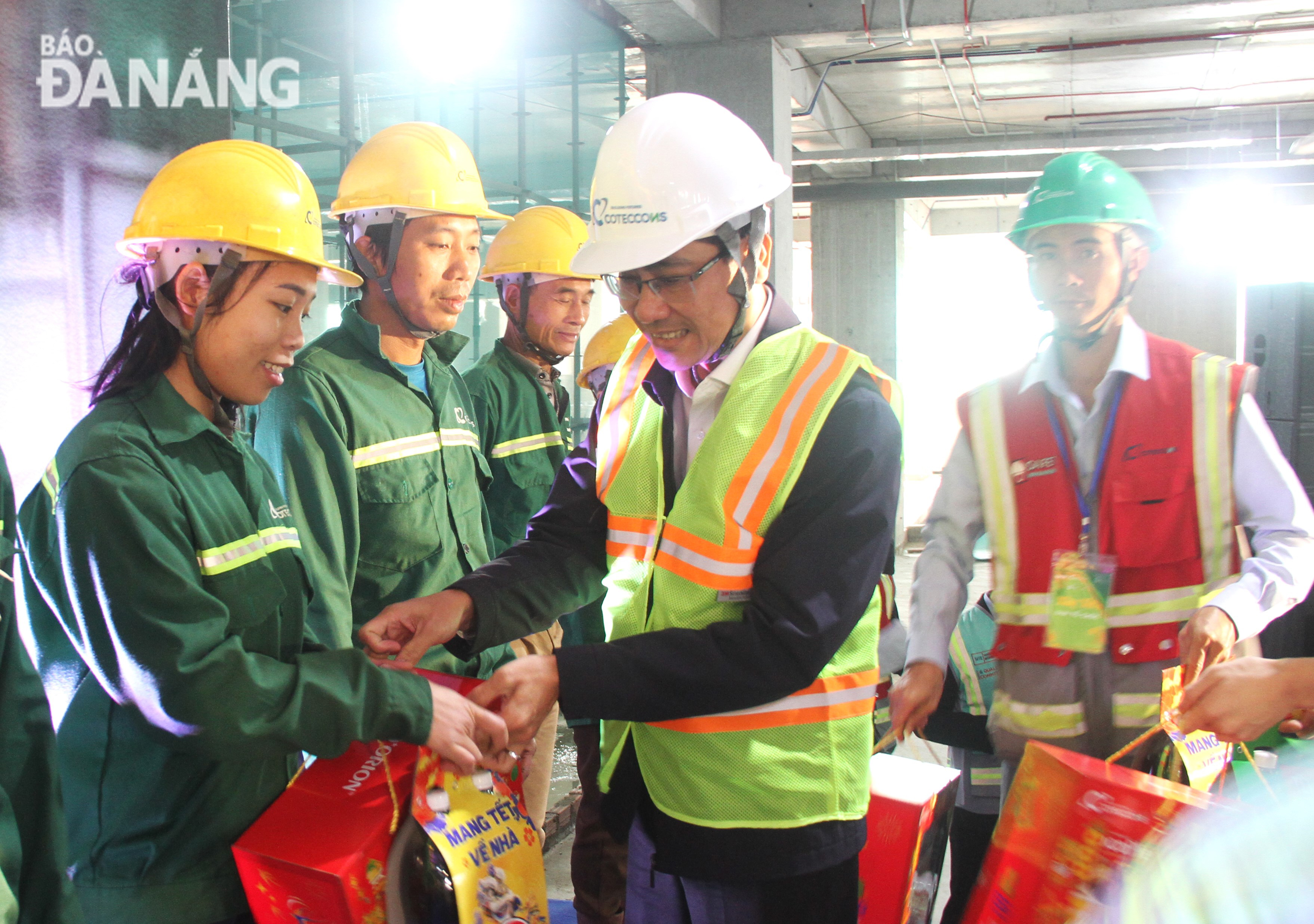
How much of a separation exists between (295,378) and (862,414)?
1486 mm

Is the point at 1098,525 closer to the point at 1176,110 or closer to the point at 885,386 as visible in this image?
the point at 885,386

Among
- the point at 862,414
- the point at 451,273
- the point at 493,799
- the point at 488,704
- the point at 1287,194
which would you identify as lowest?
the point at 493,799

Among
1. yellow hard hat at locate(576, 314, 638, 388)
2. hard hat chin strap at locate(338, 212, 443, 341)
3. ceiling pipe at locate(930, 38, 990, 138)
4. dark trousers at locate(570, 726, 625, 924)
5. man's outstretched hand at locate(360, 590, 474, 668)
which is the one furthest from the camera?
ceiling pipe at locate(930, 38, 990, 138)

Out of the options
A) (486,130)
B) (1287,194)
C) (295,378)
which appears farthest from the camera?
(1287,194)

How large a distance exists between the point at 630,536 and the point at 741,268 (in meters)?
0.52

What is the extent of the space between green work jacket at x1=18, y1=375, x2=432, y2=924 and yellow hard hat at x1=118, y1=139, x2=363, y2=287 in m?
0.31

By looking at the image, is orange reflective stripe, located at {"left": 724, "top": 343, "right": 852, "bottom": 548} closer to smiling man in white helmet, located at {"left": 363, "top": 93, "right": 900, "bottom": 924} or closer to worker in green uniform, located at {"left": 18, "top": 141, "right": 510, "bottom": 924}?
smiling man in white helmet, located at {"left": 363, "top": 93, "right": 900, "bottom": 924}

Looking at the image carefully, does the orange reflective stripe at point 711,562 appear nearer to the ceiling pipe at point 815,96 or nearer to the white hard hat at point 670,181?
the white hard hat at point 670,181

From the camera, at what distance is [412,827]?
158 cm

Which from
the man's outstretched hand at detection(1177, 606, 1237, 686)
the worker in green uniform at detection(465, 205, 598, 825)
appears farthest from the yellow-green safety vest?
the worker in green uniform at detection(465, 205, 598, 825)

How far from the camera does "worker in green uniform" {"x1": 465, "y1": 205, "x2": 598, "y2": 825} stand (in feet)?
12.4

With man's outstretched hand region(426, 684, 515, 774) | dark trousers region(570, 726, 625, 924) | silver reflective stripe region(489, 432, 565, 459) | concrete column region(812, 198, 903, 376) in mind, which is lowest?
dark trousers region(570, 726, 625, 924)

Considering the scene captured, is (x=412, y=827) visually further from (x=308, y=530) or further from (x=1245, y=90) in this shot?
(x=1245, y=90)

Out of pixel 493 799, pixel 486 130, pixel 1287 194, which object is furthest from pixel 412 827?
pixel 1287 194
